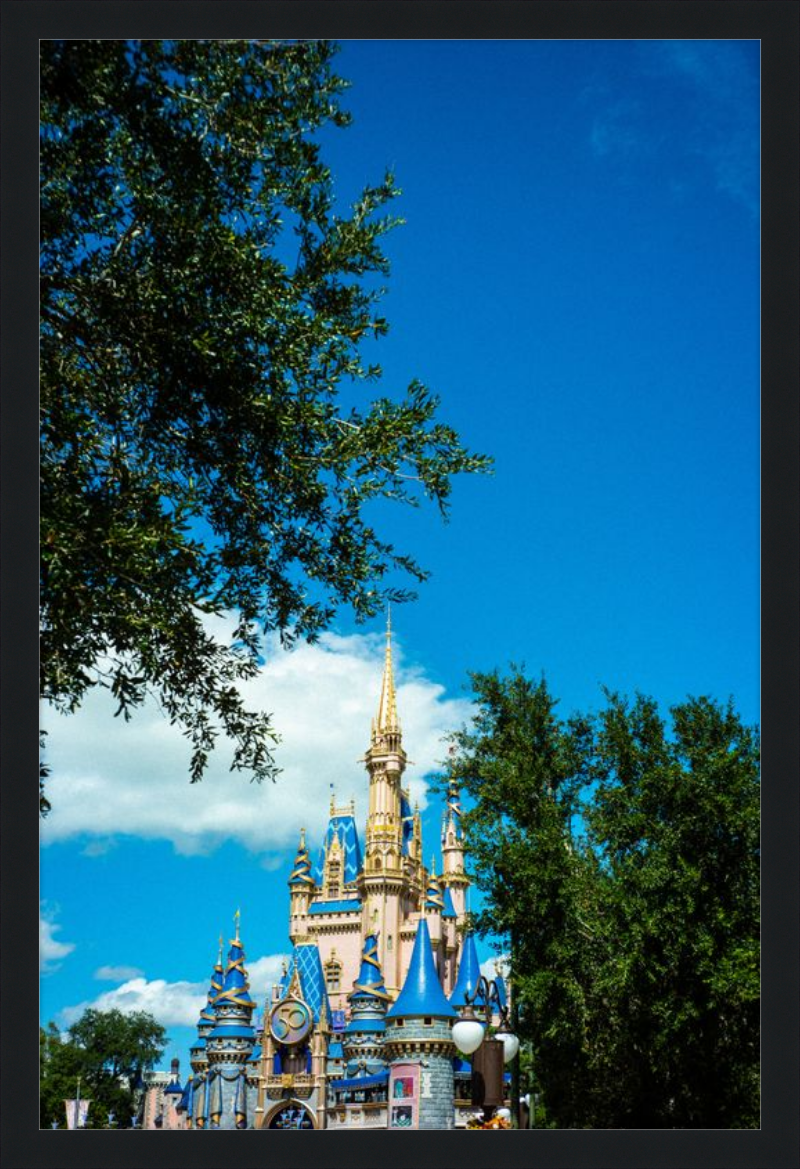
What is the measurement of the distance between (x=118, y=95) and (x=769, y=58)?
21.2 ft

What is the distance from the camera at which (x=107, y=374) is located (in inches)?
424

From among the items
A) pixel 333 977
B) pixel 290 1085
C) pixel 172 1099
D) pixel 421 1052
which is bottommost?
pixel 172 1099

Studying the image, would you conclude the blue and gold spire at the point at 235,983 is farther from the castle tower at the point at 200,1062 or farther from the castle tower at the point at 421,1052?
the castle tower at the point at 421,1052

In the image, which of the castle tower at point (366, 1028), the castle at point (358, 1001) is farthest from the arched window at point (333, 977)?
the castle tower at point (366, 1028)

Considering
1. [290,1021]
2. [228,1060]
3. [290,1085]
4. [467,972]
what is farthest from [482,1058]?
[290,1021]

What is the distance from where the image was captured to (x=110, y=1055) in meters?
52.5

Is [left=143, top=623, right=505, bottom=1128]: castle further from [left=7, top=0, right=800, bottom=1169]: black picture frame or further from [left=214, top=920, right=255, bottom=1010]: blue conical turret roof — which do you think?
[left=7, top=0, right=800, bottom=1169]: black picture frame

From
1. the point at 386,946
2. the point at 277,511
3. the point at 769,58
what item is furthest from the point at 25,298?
the point at 386,946

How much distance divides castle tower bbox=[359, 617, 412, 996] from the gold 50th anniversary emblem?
25.9ft

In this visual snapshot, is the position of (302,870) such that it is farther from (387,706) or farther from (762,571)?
(762,571)

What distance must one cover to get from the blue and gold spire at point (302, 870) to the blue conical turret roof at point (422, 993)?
27.3 meters

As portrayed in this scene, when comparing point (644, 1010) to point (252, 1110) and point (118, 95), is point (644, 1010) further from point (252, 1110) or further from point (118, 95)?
point (252, 1110)

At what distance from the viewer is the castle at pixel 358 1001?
108 feet

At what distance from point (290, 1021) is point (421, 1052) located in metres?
15.6
